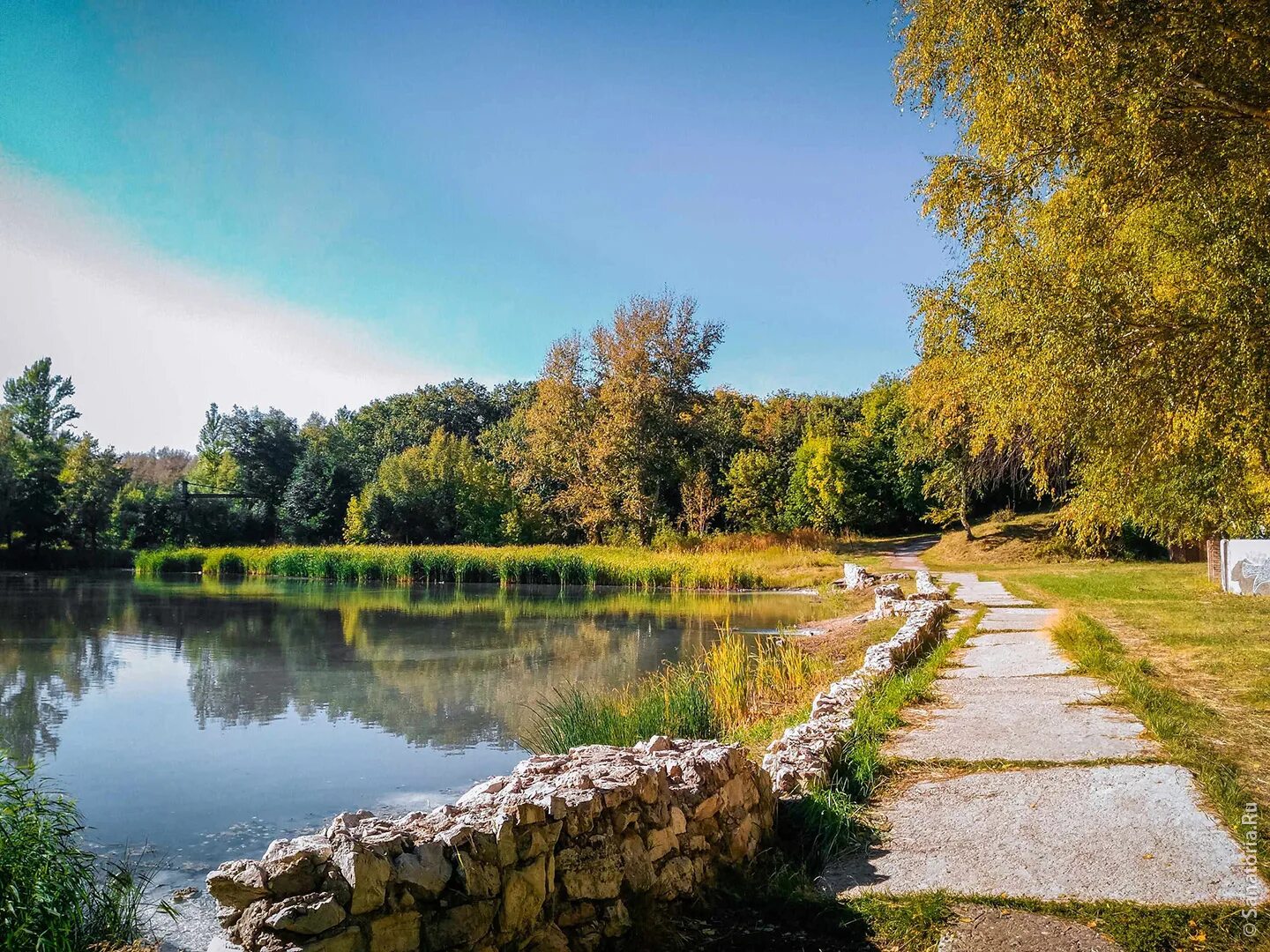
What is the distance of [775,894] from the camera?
3713 mm

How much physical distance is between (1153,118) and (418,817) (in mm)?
5886

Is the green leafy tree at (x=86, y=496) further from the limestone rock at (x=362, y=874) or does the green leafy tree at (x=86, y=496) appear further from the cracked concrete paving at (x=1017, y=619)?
the limestone rock at (x=362, y=874)

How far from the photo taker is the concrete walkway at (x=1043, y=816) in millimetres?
3486

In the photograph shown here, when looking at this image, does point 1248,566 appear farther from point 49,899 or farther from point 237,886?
point 49,899

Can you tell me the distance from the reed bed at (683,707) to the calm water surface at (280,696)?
0.75 meters

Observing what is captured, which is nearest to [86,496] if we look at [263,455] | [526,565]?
[263,455]

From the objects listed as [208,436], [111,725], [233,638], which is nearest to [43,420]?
[208,436]

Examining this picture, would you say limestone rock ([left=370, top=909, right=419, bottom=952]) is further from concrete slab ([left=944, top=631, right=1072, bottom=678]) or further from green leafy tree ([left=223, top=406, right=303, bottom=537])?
green leafy tree ([left=223, top=406, right=303, bottom=537])

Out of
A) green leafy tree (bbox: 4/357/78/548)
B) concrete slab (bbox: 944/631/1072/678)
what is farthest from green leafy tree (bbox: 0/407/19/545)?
concrete slab (bbox: 944/631/1072/678)

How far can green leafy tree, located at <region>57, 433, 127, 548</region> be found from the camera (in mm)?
43969

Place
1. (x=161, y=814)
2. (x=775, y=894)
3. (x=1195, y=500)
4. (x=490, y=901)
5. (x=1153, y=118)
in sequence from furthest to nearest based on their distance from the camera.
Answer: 1. (x=1195, y=500)
2. (x=161, y=814)
3. (x=1153, y=118)
4. (x=775, y=894)
5. (x=490, y=901)

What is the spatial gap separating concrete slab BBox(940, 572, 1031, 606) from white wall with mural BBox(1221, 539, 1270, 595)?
3.20 meters

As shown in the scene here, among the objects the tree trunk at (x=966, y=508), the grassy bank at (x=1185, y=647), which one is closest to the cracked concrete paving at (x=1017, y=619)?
the grassy bank at (x=1185, y=647)

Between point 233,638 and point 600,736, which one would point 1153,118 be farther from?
point 233,638
